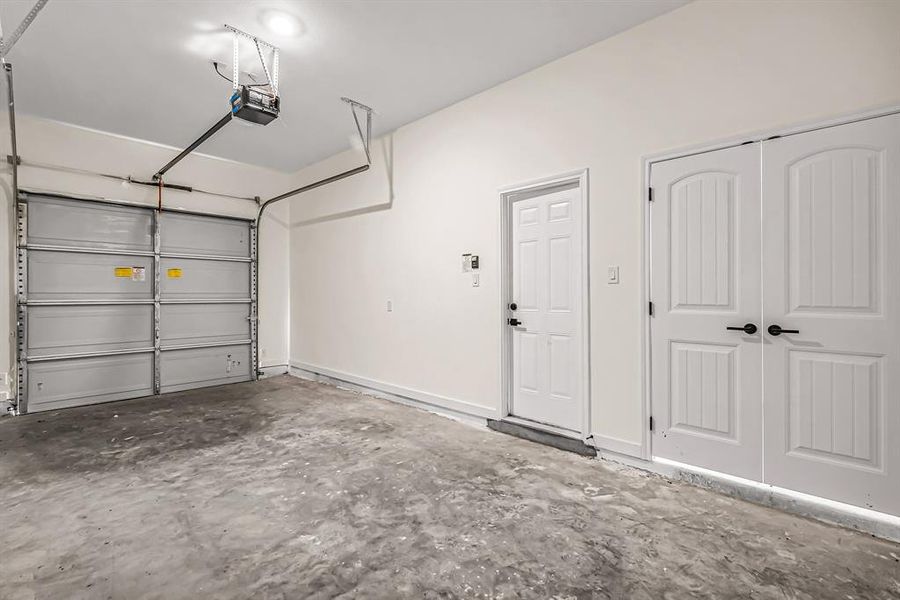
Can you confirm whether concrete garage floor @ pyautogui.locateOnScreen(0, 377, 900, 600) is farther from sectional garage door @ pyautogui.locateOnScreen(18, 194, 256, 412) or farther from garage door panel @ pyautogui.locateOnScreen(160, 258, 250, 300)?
garage door panel @ pyautogui.locateOnScreen(160, 258, 250, 300)

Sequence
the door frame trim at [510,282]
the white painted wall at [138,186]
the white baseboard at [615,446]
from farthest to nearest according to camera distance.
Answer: the white painted wall at [138,186]
the door frame trim at [510,282]
the white baseboard at [615,446]

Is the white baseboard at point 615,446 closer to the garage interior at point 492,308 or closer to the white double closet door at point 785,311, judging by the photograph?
the garage interior at point 492,308

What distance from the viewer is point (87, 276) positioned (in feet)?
16.1

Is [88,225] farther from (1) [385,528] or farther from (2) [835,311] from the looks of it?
(2) [835,311]

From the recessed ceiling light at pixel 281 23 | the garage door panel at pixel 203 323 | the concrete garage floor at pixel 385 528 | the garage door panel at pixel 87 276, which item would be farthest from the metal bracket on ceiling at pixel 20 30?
the garage door panel at pixel 203 323

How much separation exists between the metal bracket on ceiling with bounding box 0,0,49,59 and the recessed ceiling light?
1.29m

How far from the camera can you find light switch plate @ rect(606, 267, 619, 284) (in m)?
3.10

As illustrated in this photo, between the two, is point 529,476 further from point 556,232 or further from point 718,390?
point 556,232

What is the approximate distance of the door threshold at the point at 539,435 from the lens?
3.27 meters

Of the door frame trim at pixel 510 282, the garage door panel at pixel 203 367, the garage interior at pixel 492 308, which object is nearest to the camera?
the garage interior at pixel 492 308

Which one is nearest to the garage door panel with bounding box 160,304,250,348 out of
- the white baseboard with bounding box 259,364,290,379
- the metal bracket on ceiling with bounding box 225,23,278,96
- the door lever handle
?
the white baseboard with bounding box 259,364,290,379

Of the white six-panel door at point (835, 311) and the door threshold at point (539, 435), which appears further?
the door threshold at point (539, 435)

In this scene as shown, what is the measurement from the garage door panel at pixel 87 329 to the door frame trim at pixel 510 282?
449 centimetres

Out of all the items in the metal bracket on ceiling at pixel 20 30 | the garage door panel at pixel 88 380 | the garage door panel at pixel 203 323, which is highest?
the metal bracket on ceiling at pixel 20 30
